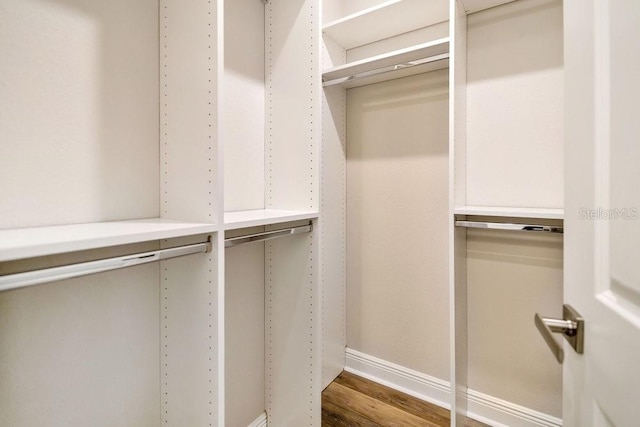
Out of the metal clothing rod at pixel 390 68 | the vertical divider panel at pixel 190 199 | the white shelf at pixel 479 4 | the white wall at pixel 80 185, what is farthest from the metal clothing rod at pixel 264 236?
→ the white shelf at pixel 479 4

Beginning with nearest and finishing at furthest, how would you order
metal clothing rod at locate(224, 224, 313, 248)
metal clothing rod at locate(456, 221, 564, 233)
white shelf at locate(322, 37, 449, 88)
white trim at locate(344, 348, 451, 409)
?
metal clothing rod at locate(224, 224, 313, 248) → metal clothing rod at locate(456, 221, 564, 233) → white shelf at locate(322, 37, 449, 88) → white trim at locate(344, 348, 451, 409)

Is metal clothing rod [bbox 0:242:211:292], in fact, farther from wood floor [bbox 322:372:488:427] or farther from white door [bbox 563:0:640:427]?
wood floor [bbox 322:372:488:427]

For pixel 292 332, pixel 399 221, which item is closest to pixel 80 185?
pixel 292 332

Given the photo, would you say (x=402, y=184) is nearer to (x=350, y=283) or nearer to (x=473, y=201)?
(x=473, y=201)

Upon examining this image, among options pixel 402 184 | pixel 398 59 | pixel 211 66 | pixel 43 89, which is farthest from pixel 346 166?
pixel 43 89

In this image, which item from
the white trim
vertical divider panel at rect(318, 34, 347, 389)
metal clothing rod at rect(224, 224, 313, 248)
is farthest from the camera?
vertical divider panel at rect(318, 34, 347, 389)

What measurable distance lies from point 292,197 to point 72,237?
95 cm

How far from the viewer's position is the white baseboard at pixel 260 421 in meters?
1.60

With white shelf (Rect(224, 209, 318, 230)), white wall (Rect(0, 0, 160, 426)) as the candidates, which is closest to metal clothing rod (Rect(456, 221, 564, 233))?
white shelf (Rect(224, 209, 318, 230))

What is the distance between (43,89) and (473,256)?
188cm

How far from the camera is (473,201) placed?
1.61m

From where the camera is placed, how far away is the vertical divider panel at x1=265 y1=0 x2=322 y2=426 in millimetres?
1468

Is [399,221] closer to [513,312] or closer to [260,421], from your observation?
[513,312]

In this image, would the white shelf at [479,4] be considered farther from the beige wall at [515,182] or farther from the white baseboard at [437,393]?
the white baseboard at [437,393]
